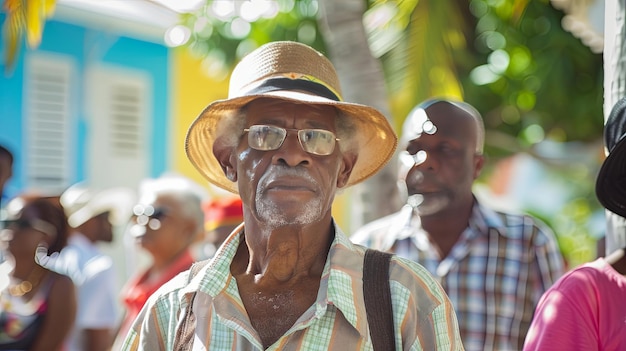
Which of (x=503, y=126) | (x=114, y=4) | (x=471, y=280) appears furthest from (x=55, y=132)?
(x=471, y=280)

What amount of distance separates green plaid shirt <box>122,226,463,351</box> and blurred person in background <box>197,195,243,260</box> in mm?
2931

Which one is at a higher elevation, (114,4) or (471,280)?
(114,4)

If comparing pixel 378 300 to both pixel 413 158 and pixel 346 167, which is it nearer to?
pixel 346 167

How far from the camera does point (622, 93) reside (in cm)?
355

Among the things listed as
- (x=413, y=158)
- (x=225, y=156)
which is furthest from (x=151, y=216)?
(x=225, y=156)

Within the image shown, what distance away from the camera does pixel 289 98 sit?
2.58 meters

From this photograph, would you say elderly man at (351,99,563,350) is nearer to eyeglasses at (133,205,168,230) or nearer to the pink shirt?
the pink shirt

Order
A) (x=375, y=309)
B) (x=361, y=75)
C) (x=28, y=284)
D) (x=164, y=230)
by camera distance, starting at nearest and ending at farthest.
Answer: (x=375, y=309), (x=28, y=284), (x=164, y=230), (x=361, y=75)

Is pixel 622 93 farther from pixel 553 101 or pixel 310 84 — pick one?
pixel 553 101

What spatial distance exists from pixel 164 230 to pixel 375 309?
11.2 feet

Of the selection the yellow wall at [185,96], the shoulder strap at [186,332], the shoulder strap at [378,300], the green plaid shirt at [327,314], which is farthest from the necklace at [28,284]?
the yellow wall at [185,96]

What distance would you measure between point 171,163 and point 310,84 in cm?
1232

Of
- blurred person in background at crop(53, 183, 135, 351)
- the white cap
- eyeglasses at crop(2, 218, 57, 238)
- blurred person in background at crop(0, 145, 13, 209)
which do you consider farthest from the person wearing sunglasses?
the white cap

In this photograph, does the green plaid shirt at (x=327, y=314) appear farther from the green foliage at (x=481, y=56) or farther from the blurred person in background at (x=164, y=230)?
the green foliage at (x=481, y=56)
